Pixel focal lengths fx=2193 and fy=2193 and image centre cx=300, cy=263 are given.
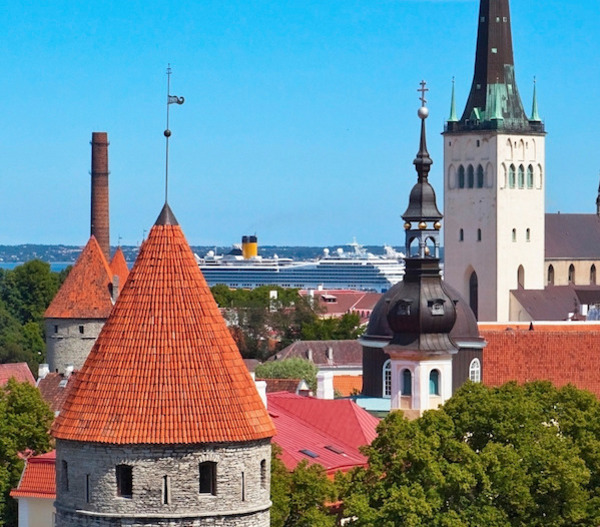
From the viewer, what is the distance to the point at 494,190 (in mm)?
115938

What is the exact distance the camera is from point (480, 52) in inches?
4417

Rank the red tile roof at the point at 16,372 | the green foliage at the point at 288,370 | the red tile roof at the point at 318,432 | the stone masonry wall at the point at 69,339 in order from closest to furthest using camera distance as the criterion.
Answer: the red tile roof at the point at 318,432
the red tile roof at the point at 16,372
the stone masonry wall at the point at 69,339
the green foliage at the point at 288,370

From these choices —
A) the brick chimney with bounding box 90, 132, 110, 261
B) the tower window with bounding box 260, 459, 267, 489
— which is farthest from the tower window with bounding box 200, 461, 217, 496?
the brick chimney with bounding box 90, 132, 110, 261

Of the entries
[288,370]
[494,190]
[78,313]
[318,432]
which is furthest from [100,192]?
[318,432]

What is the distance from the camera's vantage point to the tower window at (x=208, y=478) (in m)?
23.1

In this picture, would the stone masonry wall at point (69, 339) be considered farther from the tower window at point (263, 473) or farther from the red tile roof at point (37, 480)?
the tower window at point (263, 473)

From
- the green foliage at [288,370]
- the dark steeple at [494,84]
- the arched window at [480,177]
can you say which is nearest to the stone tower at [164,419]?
the green foliage at [288,370]

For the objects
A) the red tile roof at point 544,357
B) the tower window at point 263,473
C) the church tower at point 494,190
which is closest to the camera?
the tower window at point 263,473

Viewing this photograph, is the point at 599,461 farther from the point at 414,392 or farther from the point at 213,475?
the point at 414,392

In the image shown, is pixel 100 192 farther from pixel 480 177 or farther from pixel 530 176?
pixel 530 176

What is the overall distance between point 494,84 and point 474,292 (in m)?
10.9

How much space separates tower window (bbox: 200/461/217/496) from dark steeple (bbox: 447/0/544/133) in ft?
292

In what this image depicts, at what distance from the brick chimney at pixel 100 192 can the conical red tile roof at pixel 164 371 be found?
195ft

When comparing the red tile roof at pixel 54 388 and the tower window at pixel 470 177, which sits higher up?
the tower window at pixel 470 177
